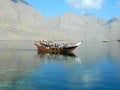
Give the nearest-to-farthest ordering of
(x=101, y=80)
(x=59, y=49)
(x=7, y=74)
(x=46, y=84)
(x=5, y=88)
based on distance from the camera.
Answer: (x=5, y=88) → (x=46, y=84) → (x=101, y=80) → (x=7, y=74) → (x=59, y=49)

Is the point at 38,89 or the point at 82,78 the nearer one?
the point at 38,89

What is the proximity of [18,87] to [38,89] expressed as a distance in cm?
321

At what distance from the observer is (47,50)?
122188 mm

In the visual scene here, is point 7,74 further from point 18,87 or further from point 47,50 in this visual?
point 47,50

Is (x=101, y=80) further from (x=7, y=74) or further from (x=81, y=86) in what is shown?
(x=7, y=74)

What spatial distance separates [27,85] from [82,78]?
12059mm

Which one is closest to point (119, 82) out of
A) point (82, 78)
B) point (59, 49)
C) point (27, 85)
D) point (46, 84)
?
point (82, 78)

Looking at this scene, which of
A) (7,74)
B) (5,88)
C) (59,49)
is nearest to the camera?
(5,88)

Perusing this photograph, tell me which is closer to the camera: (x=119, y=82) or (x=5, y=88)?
(x=5, y=88)

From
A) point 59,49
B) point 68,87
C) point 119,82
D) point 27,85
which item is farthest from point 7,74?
point 59,49

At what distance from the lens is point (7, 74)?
5884 cm

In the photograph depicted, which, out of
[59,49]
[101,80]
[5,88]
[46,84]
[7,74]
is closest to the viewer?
[5,88]

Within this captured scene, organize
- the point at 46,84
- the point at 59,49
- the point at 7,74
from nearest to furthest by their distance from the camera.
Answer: the point at 46,84 < the point at 7,74 < the point at 59,49

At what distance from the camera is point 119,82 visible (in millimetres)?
51188
